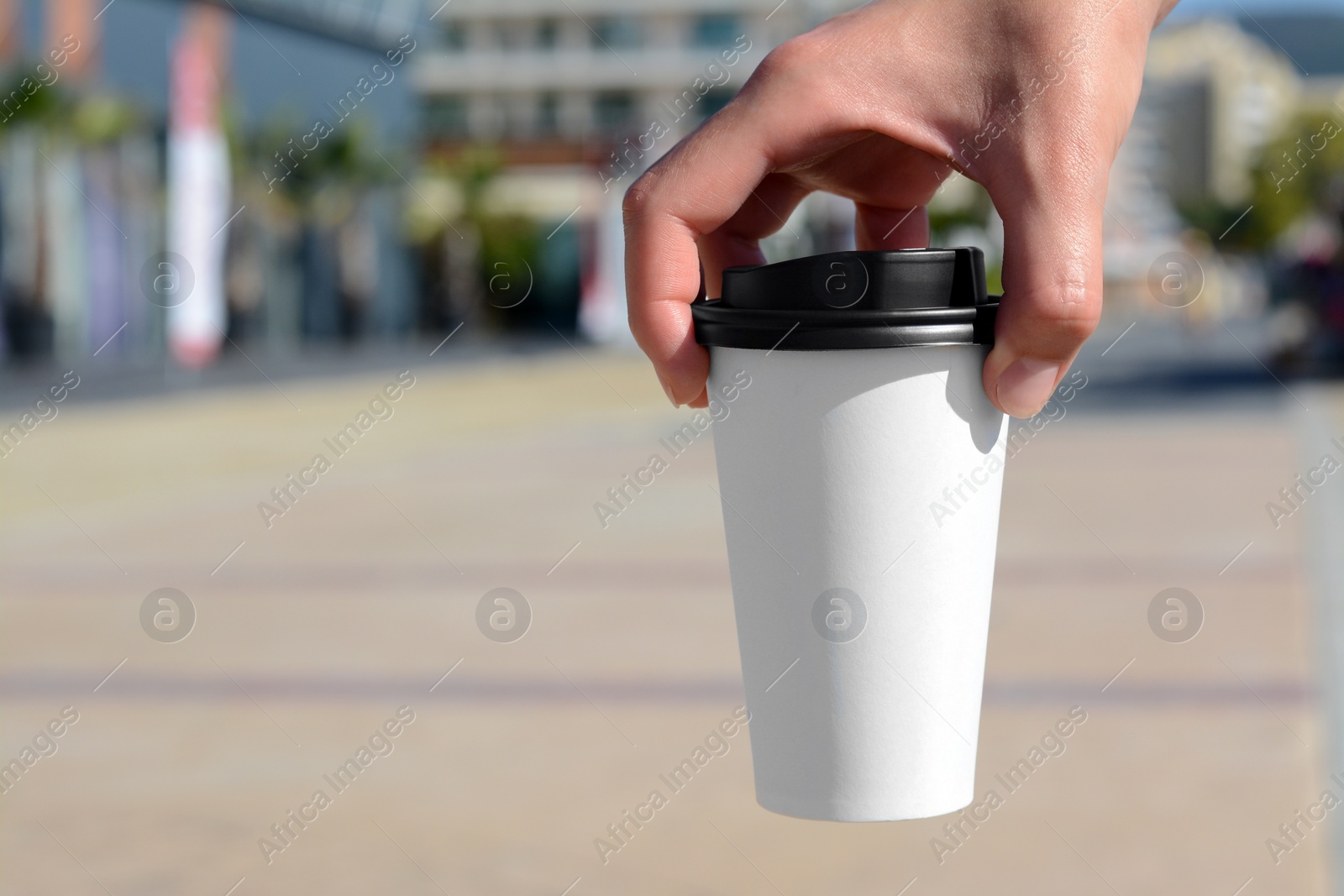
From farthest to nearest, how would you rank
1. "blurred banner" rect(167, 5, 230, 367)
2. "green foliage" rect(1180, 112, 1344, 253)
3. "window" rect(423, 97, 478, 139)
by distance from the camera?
"window" rect(423, 97, 478, 139)
"green foliage" rect(1180, 112, 1344, 253)
"blurred banner" rect(167, 5, 230, 367)

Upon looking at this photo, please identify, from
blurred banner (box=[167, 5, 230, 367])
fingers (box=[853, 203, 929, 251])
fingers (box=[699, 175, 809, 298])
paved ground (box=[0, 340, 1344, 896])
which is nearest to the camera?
fingers (box=[699, 175, 809, 298])

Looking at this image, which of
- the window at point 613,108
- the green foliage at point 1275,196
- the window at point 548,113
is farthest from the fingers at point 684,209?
the window at point 548,113

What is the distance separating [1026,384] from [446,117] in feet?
212

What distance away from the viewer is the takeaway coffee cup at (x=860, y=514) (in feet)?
4.82

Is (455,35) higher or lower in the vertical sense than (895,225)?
lower

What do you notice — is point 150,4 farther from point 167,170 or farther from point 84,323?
point 84,323

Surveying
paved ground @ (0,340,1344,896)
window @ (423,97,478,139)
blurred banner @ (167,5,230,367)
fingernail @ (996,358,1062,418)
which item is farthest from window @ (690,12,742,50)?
fingernail @ (996,358,1062,418)

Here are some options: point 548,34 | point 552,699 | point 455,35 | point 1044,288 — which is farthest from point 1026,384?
point 455,35

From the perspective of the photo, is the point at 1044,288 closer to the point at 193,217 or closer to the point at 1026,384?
the point at 1026,384

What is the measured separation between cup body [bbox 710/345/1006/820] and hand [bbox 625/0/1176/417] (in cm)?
8

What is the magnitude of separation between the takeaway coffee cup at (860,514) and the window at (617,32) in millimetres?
60494

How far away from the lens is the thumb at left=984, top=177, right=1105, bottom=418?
55.0 inches

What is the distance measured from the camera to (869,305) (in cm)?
146

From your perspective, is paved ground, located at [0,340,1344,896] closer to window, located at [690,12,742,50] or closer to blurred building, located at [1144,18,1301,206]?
window, located at [690,12,742,50]
